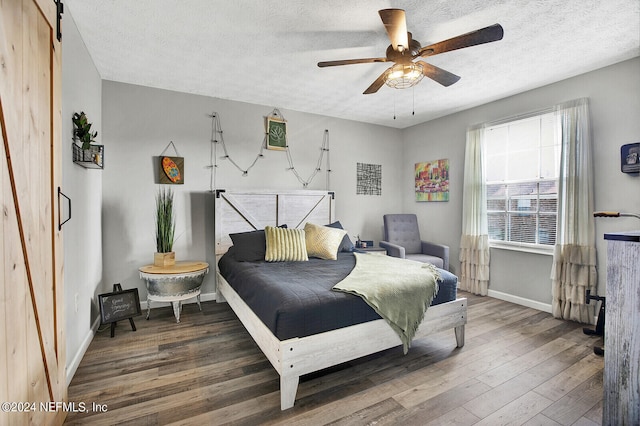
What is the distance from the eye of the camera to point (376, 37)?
98.3 inches

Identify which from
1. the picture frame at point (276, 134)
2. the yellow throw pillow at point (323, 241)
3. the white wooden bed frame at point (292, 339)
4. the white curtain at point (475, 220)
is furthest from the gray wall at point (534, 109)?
the picture frame at point (276, 134)

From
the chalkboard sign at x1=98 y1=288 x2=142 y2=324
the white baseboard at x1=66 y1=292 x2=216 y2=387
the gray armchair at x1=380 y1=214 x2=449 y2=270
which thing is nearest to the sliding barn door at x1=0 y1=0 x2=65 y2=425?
the white baseboard at x1=66 y1=292 x2=216 y2=387

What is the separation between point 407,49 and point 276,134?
243 centimetres

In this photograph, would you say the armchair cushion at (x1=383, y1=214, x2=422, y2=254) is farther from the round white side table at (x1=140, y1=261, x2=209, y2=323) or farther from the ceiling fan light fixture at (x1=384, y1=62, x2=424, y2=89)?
the round white side table at (x1=140, y1=261, x2=209, y2=323)

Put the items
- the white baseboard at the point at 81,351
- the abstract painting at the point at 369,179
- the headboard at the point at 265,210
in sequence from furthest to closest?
the abstract painting at the point at 369,179, the headboard at the point at 265,210, the white baseboard at the point at 81,351

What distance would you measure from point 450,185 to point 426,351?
9.44 feet

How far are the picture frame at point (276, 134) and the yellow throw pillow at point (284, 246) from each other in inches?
56.9

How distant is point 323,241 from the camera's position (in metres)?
3.53

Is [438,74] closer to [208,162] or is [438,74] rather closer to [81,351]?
[208,162]

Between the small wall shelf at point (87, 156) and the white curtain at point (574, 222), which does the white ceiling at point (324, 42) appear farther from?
the small wall shelf at point (87, 156)

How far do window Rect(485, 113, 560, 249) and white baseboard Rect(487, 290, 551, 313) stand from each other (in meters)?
0.66

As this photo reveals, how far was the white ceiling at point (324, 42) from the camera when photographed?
Result: 2137 mm

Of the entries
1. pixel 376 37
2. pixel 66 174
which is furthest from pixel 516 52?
pixel 66 174

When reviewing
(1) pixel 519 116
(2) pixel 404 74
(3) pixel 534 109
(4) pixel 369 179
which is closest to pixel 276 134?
(4) pixel 369 179
